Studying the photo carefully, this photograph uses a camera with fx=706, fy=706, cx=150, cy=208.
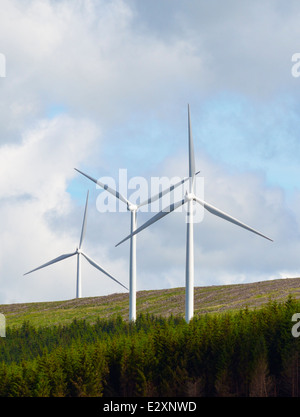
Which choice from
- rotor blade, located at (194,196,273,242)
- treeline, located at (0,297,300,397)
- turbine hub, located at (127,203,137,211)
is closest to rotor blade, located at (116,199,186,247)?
rotor blade, located at (194,196,273,242)

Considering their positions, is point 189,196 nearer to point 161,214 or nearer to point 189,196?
point 189,196

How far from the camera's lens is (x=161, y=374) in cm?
8475

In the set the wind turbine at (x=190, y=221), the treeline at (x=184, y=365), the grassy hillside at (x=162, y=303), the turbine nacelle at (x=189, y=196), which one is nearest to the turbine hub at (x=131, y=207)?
the wind turbine at (x=190, y=221)

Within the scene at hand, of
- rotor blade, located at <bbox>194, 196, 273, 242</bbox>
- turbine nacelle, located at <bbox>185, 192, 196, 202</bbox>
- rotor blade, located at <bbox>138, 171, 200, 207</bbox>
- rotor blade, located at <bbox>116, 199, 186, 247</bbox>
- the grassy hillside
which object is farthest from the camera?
the grassy hillside

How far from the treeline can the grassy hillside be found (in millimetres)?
30339

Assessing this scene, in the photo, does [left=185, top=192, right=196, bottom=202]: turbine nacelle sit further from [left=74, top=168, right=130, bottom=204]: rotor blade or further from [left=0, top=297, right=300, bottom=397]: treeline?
[left=74, top=168, right=130, bottom=204]: rotor blade

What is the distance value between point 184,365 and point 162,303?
5802cm

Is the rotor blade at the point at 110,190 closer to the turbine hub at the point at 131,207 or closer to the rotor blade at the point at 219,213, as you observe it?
the turbine hub at the point at 131,207

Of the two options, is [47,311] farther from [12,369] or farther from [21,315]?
[12,369]

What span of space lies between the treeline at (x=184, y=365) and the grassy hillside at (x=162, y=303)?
3034cm

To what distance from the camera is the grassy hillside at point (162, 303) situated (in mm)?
126631

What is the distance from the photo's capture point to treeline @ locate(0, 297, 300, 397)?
76.2m

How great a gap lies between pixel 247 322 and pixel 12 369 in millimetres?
30292

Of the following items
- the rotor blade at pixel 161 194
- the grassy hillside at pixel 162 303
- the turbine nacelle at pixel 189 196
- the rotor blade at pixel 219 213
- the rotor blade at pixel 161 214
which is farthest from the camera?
the grassy hillside at pixel 162 303
